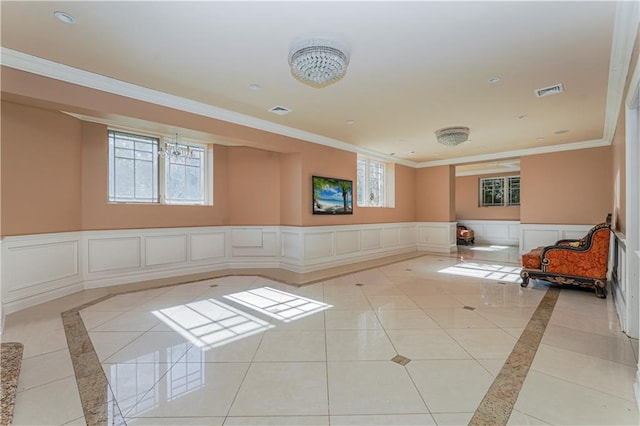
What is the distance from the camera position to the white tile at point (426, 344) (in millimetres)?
2562

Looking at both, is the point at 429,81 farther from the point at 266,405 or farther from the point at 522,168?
the point at 522,168

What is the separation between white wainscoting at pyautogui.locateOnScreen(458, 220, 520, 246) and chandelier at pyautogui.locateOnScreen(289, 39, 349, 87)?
1025 centimetres

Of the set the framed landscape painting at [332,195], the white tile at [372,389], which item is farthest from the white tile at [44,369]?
the framed landscape painting at [332,195]

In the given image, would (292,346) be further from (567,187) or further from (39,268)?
(567,187)

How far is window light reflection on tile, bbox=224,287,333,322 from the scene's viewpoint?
3631mm

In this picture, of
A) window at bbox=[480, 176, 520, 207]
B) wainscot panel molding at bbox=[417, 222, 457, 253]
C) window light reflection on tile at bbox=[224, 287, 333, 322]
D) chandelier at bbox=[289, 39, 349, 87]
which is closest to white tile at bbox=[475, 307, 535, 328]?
window light reflection on tile at bbox=[224, 287, 333, 322]

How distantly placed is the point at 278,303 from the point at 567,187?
23.6 feet

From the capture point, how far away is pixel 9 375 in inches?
84.7

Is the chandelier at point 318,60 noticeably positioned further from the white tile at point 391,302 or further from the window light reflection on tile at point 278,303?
the white tile at point 391,302

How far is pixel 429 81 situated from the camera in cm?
356

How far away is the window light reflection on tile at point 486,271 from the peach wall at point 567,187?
6.40 feet

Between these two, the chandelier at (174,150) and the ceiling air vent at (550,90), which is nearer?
the ceiling air vent at (550,90)

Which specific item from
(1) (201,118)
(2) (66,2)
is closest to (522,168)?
(1) (201,118)

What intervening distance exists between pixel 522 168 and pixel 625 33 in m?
5.56
